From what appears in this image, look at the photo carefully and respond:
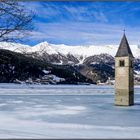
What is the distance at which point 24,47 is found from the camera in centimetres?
462

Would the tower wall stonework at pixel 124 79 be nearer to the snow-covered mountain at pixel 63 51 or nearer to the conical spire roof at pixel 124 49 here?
the conical spire roof at pixel 124 49

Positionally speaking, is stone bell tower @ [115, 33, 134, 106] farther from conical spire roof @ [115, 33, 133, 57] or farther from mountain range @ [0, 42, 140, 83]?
mountain range @ [0, 42, 140, 83]

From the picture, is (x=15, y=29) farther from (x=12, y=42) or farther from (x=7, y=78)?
(x=7, y=78)

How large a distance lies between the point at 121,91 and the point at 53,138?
37.4 feet

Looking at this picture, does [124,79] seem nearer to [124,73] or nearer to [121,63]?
[124,73]

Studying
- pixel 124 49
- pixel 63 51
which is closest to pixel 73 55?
pixel 63 51

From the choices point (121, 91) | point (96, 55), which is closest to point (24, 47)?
point (96, 55)

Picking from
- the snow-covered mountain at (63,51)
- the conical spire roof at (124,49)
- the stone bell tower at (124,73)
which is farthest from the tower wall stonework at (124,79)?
the snow-covered mountain at (63,51)

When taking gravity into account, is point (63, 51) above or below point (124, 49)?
below

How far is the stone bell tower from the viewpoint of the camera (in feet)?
54.4

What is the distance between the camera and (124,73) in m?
17.2

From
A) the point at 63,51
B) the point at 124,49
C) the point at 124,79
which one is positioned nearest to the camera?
the point at 63,51

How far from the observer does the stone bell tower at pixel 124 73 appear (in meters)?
16.6

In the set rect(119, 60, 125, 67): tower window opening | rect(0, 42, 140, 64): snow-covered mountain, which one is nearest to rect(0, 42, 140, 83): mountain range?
rect(0, 42, 140, 64): snow-covered mountain
